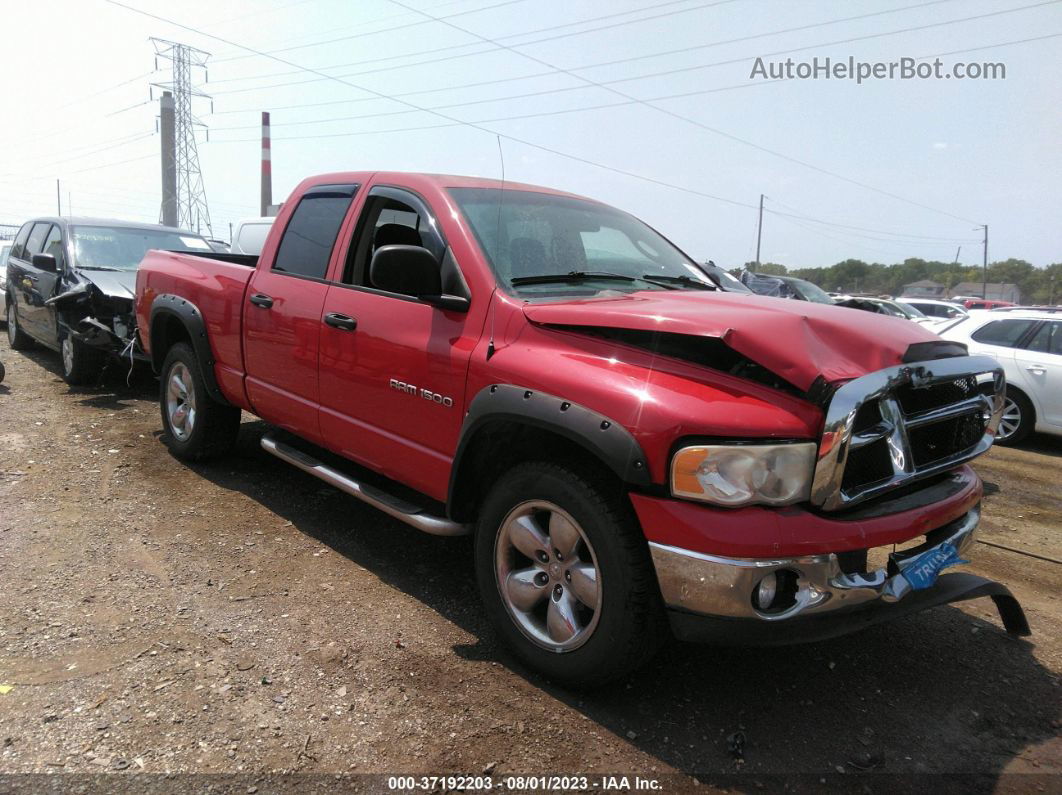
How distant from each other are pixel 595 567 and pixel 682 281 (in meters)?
1.75

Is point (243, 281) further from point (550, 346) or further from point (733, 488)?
point (733, 488)

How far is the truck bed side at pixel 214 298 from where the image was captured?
469 centimetres

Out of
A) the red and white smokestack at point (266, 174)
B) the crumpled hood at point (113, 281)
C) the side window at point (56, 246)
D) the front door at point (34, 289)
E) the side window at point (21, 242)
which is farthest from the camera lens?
the red and white smokestack at point (266, 174)

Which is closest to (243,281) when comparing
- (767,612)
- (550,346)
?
(550,346)

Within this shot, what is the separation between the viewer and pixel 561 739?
2.59 metres

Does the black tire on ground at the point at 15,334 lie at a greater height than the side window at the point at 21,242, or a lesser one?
lesser

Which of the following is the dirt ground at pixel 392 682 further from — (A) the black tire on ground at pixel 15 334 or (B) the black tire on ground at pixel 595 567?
(A) the black tire on ground at pixel 15 334

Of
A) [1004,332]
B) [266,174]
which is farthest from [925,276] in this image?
[1004,332]

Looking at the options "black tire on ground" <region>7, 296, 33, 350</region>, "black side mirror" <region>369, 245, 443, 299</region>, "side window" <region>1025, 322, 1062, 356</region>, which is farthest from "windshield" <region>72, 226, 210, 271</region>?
"side window" <region>1025, 322, 1062, 356</region>

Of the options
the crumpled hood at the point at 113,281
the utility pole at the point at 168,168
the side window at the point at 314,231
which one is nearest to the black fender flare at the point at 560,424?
the side window at the point at 314,231

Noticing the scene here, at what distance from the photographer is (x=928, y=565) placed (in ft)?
8.70

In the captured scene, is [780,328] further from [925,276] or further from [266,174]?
[925,276]

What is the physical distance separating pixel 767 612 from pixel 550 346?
1.20 meters

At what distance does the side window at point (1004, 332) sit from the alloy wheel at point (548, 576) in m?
7.52
